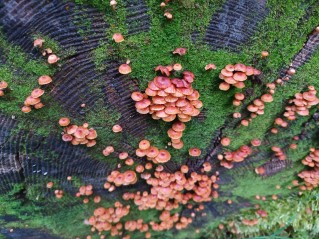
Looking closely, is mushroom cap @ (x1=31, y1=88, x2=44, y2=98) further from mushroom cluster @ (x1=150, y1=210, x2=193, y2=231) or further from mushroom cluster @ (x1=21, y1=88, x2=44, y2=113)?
mushroom cluster @ (x1=150, y1=210, x2=193, y2=231)

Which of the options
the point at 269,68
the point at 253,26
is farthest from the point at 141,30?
the point at 269,68

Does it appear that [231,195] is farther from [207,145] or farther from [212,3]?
[212,3]

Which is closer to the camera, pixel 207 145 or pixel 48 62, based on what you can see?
pixel 48 62

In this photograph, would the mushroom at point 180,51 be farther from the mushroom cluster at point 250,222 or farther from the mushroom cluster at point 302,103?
the mushroom cluster at point 250,222

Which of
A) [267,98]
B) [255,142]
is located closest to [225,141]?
[255,142]

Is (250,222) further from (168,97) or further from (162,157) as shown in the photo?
(168,97)

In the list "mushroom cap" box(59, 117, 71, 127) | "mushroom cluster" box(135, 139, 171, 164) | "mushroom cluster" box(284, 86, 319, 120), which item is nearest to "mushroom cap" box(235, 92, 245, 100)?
"mushroom cluster" box(284, 86, 319, 120)

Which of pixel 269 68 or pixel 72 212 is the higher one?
pixel 269 68
